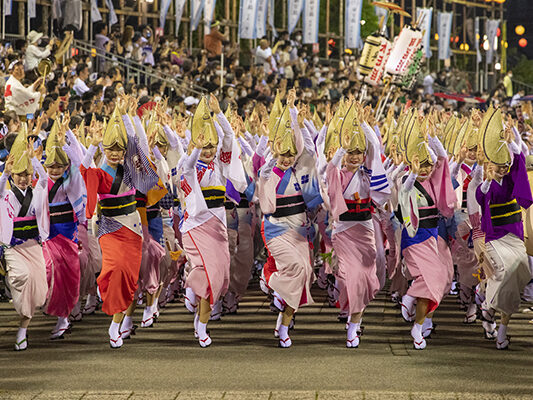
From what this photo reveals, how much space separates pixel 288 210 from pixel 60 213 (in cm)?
188

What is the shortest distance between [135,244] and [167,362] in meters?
1.18

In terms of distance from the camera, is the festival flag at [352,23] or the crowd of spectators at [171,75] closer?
the crowd of spectators at [171,75]

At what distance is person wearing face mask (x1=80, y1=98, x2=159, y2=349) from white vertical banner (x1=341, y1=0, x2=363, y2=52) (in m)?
19.6

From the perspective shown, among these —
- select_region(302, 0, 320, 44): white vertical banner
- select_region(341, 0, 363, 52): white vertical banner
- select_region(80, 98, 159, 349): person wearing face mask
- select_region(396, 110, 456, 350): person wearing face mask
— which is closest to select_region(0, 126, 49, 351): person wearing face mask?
select_region(80, 98, 159, 349): person wearing face mask

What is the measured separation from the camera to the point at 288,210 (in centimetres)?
823

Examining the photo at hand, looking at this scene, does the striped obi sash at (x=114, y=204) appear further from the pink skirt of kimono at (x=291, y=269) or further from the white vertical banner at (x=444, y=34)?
the white vertical banner at (x=444, y=34)

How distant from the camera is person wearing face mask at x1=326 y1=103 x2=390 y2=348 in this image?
812 centimetres

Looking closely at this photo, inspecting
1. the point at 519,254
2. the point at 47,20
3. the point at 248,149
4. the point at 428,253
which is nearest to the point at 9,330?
the point at 248,149

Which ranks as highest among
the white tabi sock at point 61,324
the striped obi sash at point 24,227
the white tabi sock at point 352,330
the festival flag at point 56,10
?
the festival flag at point 56,10

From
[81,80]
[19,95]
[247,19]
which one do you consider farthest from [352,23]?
[19,95]

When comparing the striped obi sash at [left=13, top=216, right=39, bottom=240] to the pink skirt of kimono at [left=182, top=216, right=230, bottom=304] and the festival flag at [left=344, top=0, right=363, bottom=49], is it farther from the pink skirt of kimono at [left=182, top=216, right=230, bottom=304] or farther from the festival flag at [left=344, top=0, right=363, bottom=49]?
the festival flag at [left=344, top=0, right=363, bottom=49]

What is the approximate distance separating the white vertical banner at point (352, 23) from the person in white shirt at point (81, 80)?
41.6 feet

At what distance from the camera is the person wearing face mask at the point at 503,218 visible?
7.70 metres

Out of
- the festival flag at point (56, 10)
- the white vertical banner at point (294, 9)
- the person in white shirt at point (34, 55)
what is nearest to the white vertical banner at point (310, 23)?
the white vertical banner at point (294, 9)
